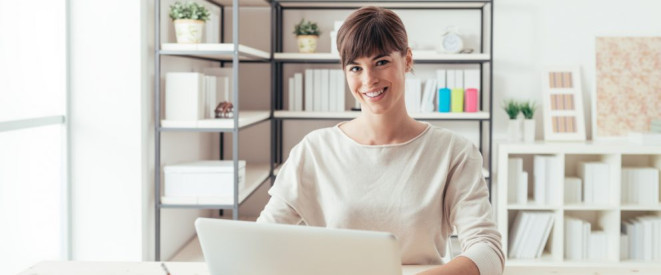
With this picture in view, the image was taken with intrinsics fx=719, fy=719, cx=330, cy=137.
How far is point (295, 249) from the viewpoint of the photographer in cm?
114

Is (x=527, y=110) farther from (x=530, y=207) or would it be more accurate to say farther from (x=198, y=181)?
(x=198, y=181)

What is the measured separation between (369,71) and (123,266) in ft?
2.35

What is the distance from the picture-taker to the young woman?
152 centimetres

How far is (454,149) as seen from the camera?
5.27ft

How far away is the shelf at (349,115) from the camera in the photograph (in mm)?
3906

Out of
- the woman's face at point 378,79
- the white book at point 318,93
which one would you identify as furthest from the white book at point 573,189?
the woman's face at point 378,79

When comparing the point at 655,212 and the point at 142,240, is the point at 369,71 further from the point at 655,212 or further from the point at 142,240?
the point at 655,212

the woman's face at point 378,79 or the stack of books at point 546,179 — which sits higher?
the woman's face at point 378,79

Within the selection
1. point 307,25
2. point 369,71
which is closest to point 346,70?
point 369,71

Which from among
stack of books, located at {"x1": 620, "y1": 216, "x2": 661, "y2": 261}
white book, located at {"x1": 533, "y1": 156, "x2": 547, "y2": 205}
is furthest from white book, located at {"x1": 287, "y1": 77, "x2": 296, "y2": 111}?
stack of books, located at {"x1": 620, "y1": 216, "x2": 661, "y2": 261}

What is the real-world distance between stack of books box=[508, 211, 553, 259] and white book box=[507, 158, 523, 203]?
0.11m

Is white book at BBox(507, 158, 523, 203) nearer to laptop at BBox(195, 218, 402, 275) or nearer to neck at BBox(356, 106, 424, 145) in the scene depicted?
neck at BBox(356, 106, 424, 145)

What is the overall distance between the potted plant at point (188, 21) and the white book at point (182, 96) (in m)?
0.17

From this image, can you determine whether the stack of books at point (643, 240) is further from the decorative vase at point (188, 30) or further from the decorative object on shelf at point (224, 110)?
the decorative vase at point (188, 30)
